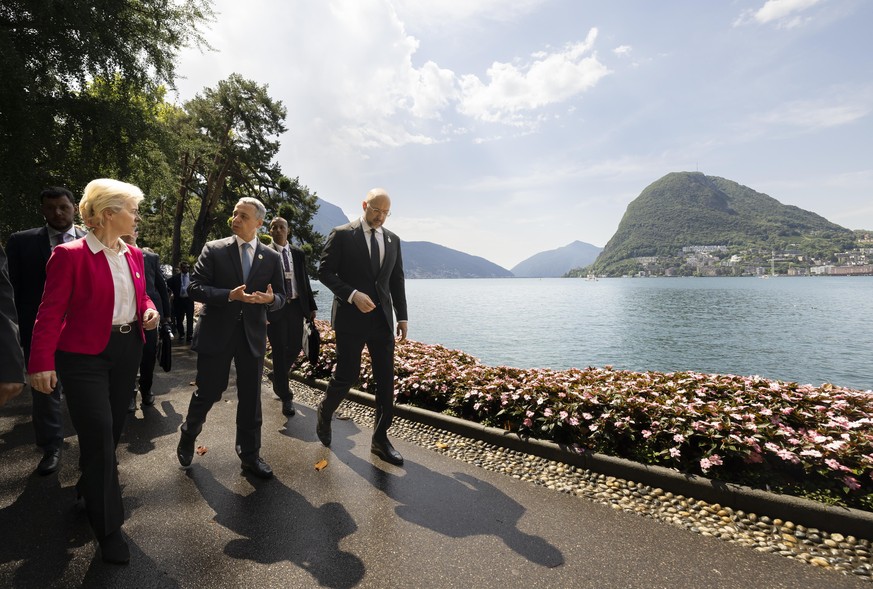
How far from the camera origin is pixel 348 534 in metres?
2.88

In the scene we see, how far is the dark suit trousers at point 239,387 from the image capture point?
11.9 feet

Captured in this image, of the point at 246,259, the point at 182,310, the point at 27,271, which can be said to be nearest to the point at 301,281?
the point at 246,259

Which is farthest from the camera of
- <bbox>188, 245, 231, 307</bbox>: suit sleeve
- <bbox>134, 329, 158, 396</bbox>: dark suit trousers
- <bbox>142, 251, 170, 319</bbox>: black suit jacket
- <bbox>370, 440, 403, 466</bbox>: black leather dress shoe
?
<bbox>134, 329, 158, 396</bbox>: dark suit trousers

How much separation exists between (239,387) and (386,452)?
62.2 inches

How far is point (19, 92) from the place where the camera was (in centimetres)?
972

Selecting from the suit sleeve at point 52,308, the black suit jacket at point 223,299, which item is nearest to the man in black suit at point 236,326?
the black suit jacket at point 223,299

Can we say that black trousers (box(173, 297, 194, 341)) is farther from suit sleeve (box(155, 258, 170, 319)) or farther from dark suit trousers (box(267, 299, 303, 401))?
dark suit trousers (box(267, 299, 303, 401))

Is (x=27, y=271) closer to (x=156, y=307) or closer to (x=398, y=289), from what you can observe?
(x=156, y=307)

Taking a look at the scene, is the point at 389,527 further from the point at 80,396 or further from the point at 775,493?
the point at 775,493

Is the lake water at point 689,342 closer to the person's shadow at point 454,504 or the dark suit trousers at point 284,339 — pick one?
the dark suit trousers at point 284,339

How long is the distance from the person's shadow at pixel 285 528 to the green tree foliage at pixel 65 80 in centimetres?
1141

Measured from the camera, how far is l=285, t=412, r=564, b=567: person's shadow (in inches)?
112

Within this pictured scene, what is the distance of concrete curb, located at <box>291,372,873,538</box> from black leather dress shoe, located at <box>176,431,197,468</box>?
8.99ft

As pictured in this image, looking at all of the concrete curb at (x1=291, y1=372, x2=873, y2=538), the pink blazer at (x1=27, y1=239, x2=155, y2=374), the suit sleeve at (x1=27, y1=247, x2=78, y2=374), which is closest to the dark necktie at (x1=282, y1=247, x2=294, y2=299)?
the concrete curb at (x1=291, y1=372, x2=873, y2=538)
